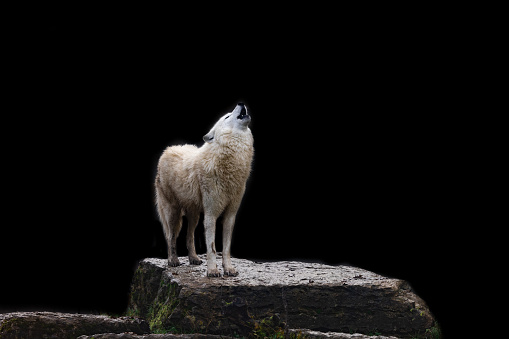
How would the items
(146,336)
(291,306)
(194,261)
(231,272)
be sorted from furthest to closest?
(194,261) < (231,272) < (291,306) < (146,336)

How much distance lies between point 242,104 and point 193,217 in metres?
2.03

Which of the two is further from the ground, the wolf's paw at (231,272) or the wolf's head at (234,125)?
the wolf's head at (234,125)

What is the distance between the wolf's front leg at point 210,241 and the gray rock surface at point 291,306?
0.64 ft

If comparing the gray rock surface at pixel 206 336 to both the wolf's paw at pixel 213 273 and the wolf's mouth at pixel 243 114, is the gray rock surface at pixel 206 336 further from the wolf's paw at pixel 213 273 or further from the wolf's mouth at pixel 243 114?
the wolf's mouth at pixel 243 114

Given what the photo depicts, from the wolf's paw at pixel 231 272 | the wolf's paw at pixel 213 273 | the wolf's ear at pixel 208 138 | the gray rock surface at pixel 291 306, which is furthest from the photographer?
the wolf's ear at pixel 208 138

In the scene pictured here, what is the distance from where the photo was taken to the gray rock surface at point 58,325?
29.5 ft

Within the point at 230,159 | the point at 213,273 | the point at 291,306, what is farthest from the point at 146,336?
the point at 230,159

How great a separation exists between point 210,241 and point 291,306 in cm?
149

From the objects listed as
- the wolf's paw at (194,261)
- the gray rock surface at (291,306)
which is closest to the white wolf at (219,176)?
the gray rock surface at (291,306)

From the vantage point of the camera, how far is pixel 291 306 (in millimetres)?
9594

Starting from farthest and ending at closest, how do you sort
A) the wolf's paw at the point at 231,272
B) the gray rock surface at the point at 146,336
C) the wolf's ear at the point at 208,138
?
the wolf's ear at the point at 208,138 < the wolf's paw at the point at 231,272 < the gray rock surface at the point at 146,336

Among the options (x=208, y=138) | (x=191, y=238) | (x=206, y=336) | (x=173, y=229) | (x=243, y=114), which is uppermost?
(x=243, y=114)

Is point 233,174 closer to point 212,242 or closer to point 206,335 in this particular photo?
point 212,242

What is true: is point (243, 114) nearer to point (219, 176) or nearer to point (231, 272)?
point (219, 176)
